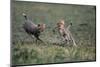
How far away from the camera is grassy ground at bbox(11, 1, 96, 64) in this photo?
7.20 ft

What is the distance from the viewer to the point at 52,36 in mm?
2332

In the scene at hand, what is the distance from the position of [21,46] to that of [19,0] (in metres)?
0.53

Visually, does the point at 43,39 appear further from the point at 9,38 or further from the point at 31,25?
the point at 9,38

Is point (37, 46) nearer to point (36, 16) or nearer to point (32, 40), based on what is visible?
point (32, 40)

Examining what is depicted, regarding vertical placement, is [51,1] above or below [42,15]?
above

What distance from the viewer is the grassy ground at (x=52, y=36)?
2.20m

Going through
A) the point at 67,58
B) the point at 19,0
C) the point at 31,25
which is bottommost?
the point at 67,58

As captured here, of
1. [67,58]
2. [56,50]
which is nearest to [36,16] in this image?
[56,50]

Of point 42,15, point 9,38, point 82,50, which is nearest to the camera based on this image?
point 9,38

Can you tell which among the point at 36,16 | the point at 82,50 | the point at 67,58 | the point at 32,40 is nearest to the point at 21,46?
the point at 32,40

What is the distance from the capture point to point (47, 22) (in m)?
2.31

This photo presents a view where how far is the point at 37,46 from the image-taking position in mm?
2266

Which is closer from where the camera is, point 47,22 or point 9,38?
point 9,38

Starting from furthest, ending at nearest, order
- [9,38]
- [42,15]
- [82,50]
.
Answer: [82,50] → [42,15] → [9,38]
